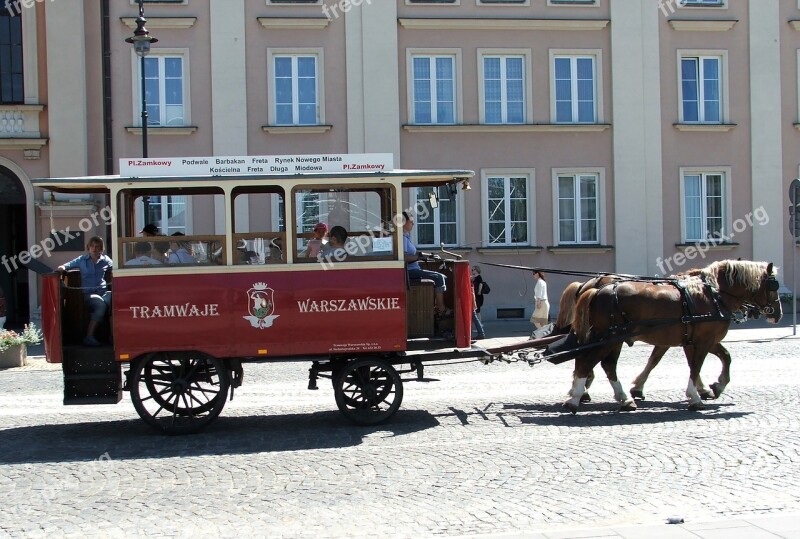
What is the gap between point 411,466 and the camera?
25.1 ft

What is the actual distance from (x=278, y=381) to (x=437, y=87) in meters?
11.2

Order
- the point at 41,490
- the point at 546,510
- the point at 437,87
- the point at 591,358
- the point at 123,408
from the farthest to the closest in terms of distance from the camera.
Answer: the point at 437,87, the point at 123,408, the point at 591,358, the point at 41,490, the point at 546,510

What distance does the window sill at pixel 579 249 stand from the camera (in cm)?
2214

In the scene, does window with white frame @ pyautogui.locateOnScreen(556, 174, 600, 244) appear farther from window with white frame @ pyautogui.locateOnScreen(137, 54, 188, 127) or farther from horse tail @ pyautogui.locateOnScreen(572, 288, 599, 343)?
horse tail @ pyautogui.locateOnScreen(572, 288, 599, 343)

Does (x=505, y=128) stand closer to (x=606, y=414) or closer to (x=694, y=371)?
(x=694, y=371)

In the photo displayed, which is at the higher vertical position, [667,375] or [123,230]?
[123,230]

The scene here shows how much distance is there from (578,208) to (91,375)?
52.1 ft

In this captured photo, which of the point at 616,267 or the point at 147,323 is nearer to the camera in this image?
the point at 147,323

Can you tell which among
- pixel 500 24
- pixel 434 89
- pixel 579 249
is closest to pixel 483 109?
pixel 434 89

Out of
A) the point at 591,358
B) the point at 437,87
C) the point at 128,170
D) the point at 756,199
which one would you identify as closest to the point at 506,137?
the point at 437,87

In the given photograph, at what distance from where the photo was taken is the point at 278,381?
13383 mm

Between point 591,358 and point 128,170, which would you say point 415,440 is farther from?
point 128,170

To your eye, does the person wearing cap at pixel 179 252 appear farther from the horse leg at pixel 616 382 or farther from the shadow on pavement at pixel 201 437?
the horse leg at pixel 616 382

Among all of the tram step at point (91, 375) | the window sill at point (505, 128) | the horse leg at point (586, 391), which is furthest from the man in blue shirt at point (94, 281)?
the window sill at point (505, 128)
